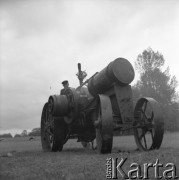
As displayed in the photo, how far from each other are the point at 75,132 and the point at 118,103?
2858 mm

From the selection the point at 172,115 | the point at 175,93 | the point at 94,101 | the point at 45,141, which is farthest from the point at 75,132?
the point at 175,93

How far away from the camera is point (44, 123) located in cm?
1237

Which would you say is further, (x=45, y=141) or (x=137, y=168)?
(x=45, y=141)

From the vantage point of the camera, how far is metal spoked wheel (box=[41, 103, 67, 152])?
11.3 m

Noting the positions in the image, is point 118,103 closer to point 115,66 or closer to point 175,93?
point 115,66

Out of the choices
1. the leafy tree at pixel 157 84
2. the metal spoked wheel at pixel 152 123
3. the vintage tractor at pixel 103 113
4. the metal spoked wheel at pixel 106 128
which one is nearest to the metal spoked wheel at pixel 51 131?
the vintage tractor at pixel 103 113

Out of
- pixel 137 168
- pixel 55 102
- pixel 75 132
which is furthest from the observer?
pixel 75 132

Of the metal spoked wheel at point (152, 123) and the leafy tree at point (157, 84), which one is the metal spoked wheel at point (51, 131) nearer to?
the metal spoked wheel at point (152, 123)

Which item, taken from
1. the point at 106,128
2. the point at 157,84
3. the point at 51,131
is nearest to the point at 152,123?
the point at 106,128

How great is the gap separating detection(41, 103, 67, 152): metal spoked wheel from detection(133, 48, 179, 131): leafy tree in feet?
74.0

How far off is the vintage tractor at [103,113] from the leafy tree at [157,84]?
74.4ft

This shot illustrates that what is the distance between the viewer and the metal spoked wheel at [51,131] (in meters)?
11.3

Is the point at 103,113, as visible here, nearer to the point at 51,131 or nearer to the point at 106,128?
the point at 106,128

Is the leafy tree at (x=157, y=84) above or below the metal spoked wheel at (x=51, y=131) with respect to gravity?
above
